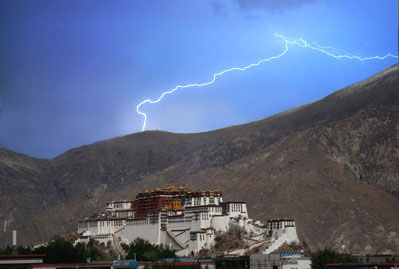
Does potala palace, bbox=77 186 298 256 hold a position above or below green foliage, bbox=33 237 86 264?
above

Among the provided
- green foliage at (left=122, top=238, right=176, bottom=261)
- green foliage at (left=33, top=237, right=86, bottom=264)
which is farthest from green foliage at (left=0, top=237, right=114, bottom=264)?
green foliage at (left=122, top=238, right=176, bottom=261)

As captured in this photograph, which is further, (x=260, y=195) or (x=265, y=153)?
(x=265, y=153)

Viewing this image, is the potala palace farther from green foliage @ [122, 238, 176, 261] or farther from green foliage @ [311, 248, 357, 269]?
green foliage @ [311, 248, 357, 269]

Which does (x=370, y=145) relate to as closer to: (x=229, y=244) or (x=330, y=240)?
(x=330, y=240)

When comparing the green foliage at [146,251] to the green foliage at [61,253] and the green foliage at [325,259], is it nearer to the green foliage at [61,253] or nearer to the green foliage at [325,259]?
the green foliage at [61,253]

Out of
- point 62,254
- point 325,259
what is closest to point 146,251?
point 62,254

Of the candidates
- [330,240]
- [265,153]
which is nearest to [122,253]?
[330,240]

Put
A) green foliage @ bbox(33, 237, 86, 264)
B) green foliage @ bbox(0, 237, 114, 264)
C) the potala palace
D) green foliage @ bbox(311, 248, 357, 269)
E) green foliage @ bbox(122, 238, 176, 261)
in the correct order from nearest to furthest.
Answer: green foliage @ bbox(311, 248, 357, 269) → green foliage @ bbox(0, 237, 114, 264) → green foliage @ bbox(33, 237, 86, 264) → green foliage @ bbox(122, 238, 176, 261) → the potala palace

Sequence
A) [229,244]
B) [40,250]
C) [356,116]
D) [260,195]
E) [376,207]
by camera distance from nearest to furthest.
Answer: [40,250] → [229,244] → [376,207] → [260,195] → [356,116]
